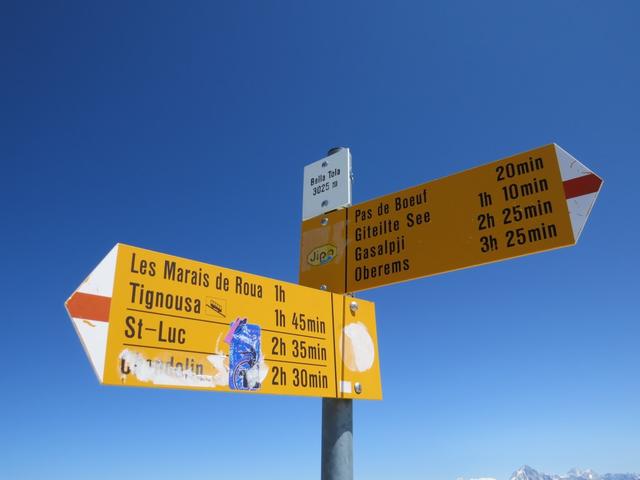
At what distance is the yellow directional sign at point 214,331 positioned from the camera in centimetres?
269

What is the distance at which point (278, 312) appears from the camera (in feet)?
11.5

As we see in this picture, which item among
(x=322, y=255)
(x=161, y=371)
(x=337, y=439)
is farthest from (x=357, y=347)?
(x=161, y=371)

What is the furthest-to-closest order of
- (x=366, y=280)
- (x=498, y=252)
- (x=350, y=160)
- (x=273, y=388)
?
(x=350, y=160)
(x=366, y=280)
(x=498, y=252)
(x=273, y=388)

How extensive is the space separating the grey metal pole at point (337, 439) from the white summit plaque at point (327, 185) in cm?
191

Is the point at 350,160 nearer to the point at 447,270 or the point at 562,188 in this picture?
the point at 447,270

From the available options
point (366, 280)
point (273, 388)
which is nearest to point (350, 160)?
point (366, 280)

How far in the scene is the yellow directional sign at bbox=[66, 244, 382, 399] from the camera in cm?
269

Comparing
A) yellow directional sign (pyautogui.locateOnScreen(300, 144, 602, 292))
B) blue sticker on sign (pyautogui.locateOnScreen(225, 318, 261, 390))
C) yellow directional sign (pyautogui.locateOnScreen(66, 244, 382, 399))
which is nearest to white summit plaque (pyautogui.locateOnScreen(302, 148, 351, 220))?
yellow directional sign (pyautogui.locateOnScreen(300, 144, 602, 292))

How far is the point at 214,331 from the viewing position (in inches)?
122

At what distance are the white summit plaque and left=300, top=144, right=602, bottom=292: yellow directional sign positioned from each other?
162mm

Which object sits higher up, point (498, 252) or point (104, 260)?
point (498, 252)

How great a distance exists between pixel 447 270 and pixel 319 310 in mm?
1087

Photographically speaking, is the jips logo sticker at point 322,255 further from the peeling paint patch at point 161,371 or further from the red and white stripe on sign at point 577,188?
the red and white stripe on sign at point 577,188

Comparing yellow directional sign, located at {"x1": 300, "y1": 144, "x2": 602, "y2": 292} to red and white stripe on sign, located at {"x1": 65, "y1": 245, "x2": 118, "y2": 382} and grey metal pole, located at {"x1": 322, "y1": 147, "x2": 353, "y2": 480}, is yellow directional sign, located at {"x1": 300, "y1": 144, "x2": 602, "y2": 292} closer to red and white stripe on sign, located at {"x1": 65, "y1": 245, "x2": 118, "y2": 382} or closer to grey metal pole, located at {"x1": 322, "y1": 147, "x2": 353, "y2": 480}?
grey metal pole, located at {"x1": 322, "y1": 147, "x2": 353, "y2": 480}
